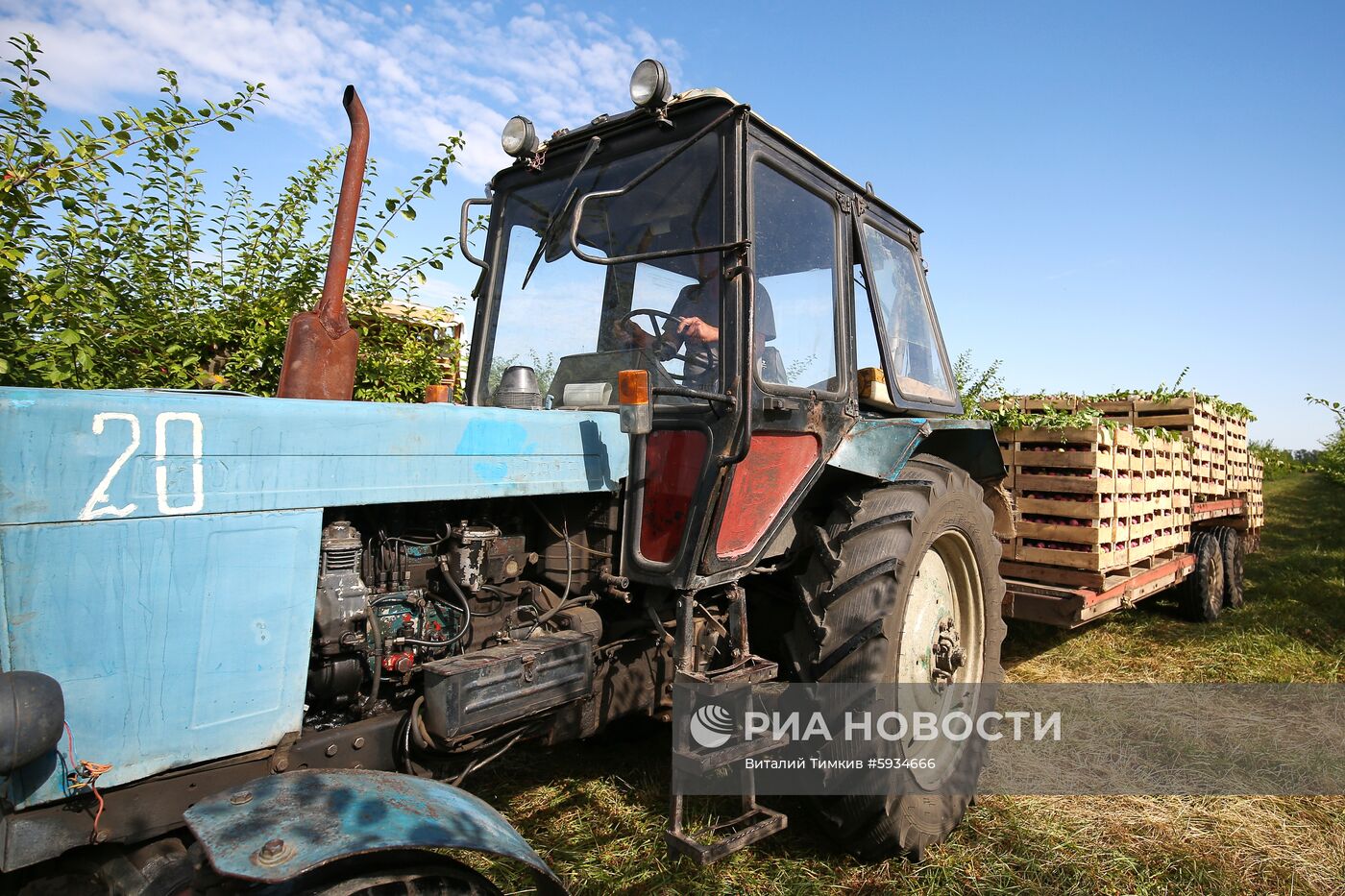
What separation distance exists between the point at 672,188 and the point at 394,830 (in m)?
2.09

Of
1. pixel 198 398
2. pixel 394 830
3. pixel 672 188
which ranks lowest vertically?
pixel 394 830

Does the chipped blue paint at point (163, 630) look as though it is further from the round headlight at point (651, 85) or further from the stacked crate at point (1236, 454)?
the stacked crate at point (1236, 454)

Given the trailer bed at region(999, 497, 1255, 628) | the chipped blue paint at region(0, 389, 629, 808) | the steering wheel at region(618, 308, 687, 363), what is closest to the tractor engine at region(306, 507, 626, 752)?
the chipped blue paint at region(0, 389, 629, 808)

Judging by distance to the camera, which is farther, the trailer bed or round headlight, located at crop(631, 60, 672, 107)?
the trailer bed

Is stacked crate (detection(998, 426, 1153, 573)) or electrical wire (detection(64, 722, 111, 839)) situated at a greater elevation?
stacked crate (detection(998, 426, 1153, 573))

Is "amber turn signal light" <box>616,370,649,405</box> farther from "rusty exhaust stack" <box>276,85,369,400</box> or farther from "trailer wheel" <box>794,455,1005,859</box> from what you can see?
"trailer wheel" <box>794,455,1005,859</box>

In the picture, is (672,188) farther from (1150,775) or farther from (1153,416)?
(1153,416)

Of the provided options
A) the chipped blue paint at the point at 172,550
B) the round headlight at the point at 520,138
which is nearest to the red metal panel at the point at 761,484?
the chipped blue paint at the point at 172,550

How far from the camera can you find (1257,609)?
22.4 ft

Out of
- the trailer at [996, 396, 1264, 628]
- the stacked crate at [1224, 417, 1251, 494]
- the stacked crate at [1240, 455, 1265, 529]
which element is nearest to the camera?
the trailer at [996, 396, 1264, 628]

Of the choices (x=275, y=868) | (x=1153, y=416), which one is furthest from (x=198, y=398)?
(x=1153, y=416)

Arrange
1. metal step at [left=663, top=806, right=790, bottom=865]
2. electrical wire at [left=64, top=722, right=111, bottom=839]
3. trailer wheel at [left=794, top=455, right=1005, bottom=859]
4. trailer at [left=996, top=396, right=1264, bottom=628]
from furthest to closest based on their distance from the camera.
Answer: trailer at [left=996, top=396, right=1264, bottom=628], trailer wheel at [left=794, top=455, right=1005, bottom=859], metal step at [left=663, top=806, right=790, bottom=865], electrical wire at [left=64, top=722, right=111, bottom=839]

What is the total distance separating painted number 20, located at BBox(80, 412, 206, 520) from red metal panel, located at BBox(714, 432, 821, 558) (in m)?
1.47

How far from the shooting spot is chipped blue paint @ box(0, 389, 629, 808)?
160 cm
